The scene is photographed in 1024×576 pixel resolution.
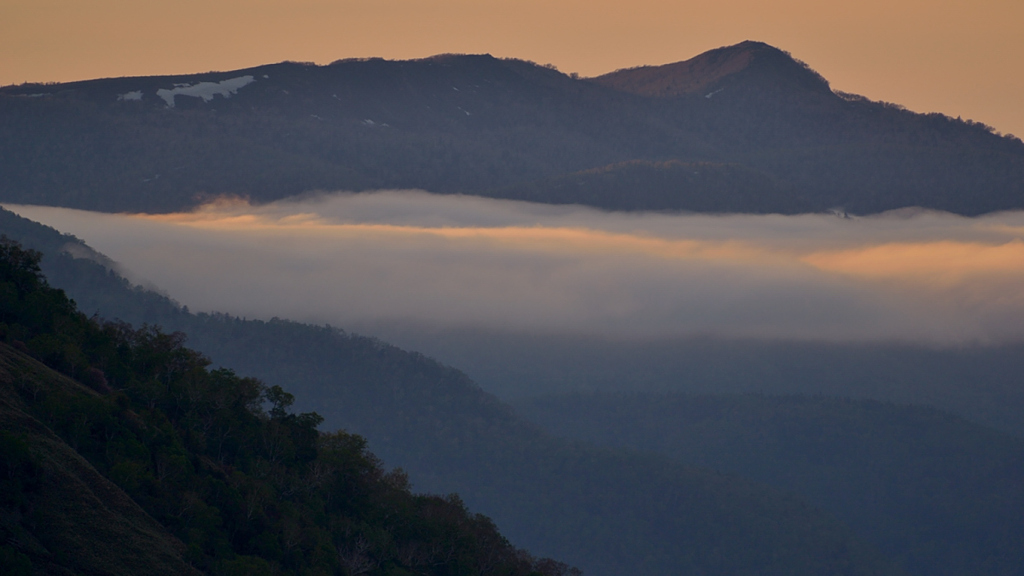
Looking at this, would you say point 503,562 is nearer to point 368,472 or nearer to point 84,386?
point 368,472

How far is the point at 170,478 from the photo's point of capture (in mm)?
66688

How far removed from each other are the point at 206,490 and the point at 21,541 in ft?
65.5

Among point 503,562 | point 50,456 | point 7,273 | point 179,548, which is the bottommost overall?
point 503,562

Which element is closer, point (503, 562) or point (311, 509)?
point (311, 509)

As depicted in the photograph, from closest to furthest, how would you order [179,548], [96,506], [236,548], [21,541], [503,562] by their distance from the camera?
[21,541] < [96,506] < [179,548] < [236,548] < [503,562]

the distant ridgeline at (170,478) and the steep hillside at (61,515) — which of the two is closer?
the steep hillside at (61,515)

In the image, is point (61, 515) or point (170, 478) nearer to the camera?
point (61, 515)

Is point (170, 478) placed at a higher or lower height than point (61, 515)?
lower

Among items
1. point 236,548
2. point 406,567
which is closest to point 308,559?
point 236,548

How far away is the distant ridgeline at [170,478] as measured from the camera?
53594mm

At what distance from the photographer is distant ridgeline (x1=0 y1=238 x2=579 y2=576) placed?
53594 mm

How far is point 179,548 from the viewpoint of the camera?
59.8m

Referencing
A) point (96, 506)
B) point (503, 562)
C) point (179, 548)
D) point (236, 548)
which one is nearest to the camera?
point (96, 506)

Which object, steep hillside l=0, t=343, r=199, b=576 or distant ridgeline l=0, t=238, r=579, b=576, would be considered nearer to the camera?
steep hillside l=0, t=343, r=199, b=576
